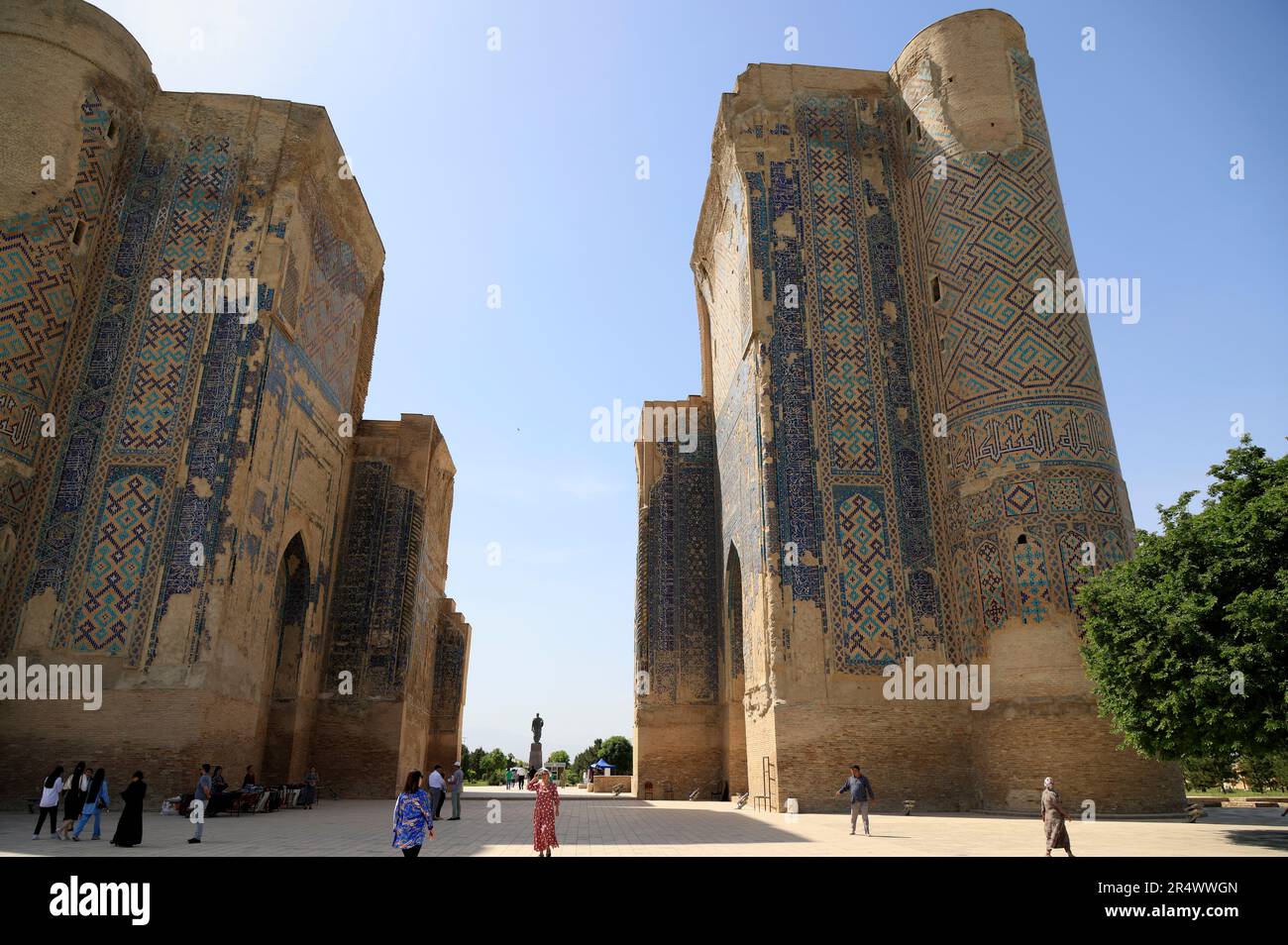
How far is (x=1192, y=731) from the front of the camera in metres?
7.26

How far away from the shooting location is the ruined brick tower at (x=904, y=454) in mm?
11234

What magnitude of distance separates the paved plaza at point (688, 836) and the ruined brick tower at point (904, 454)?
3.84 ft

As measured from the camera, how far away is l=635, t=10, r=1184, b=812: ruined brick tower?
11.2m

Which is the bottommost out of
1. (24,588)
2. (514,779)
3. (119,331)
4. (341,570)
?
(514,779)

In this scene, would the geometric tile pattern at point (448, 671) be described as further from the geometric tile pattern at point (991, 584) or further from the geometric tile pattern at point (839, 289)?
the geometric tile pattern at point (991, 584)

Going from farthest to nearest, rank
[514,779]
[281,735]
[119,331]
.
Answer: [514,779], [281,735], [119,331]

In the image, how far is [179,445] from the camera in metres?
11.9

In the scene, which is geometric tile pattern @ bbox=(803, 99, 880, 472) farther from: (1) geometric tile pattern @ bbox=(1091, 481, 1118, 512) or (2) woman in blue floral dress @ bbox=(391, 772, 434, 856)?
(2) woman in blue floral dress @ bbox=(391, 772, 434, 856)

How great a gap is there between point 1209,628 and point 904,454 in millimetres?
5981

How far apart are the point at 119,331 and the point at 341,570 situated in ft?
19.3

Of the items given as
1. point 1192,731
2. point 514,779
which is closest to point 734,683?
point 1192,731

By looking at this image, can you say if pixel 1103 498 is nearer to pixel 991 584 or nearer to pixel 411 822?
pixel 991 584

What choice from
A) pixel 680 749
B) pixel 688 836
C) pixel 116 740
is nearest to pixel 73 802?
pixel 116 740
